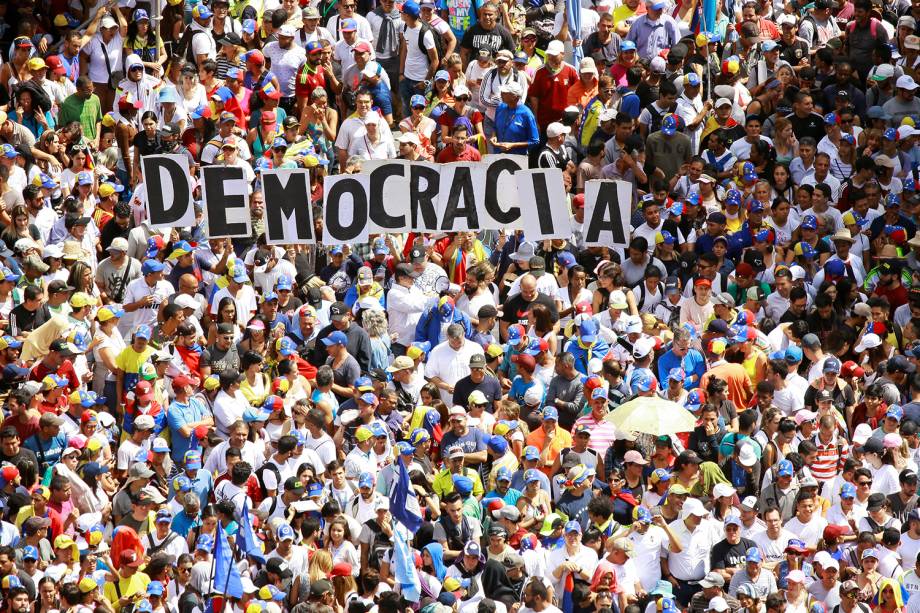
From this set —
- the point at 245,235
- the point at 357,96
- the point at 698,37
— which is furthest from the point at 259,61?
the point at 698,37

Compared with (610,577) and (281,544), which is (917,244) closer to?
(610,577)

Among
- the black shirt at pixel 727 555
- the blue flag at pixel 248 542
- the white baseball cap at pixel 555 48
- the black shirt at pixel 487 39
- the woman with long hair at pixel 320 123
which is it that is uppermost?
the black shirt at pixel 487 39

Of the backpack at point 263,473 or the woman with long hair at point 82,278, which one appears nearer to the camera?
the backpack at point 263,473

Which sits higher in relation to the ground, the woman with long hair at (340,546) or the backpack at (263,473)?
the backpack at (263,473)

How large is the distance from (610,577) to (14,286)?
21.9 feet

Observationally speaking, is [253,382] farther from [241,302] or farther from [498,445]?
[498,445]

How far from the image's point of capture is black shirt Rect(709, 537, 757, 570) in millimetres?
20062

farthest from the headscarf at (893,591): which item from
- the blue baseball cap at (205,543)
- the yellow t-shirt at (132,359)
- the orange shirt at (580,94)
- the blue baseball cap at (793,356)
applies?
the orange shirt at (580,94)

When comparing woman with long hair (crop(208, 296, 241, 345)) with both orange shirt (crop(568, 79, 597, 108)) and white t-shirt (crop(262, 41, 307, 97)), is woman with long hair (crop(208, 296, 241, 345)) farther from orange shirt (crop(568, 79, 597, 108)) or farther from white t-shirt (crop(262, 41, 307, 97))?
orange shirt (crop(568, 79, 597, 108))

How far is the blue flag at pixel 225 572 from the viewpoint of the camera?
62.7ft

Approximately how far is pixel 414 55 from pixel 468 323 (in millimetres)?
4960

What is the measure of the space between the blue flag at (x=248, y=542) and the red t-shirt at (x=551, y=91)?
7.99 metres

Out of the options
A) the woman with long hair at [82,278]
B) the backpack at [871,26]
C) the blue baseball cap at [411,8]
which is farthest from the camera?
the backpack at [871,26]

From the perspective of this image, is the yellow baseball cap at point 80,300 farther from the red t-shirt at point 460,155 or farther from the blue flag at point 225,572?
the red t-shirt at point 460,155
